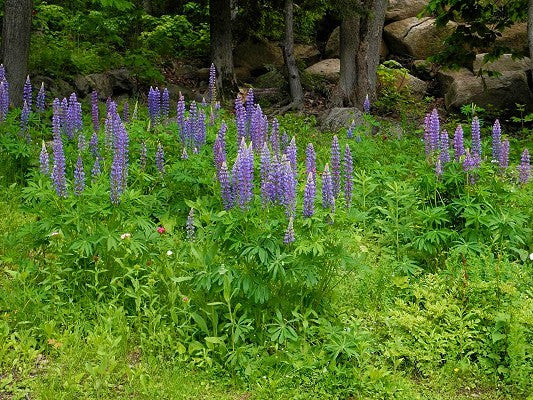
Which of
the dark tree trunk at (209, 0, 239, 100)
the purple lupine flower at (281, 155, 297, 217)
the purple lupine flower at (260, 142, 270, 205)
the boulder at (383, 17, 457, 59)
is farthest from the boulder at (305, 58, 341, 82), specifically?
the purple lupine flower at (281, 155, 297, 217)

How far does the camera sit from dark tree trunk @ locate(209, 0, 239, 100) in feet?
42.7

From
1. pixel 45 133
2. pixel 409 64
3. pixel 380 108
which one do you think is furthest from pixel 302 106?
pixel 45 133

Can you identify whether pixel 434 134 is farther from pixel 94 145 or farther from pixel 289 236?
pixel 94 145

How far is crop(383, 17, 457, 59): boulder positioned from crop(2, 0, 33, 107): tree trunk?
1138 centimetres

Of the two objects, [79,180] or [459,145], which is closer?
[79,180]

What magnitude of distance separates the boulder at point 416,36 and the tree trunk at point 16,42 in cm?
1138

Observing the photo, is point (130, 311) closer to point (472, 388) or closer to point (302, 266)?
point (302, 266)

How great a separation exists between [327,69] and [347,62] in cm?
319

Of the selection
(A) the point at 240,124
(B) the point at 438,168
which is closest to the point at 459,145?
(B) the point at 438,168

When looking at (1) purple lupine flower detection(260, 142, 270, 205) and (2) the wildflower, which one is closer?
(1) purple lupine flower detection(260, 142, 270, 205)

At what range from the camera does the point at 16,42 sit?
9.85 m

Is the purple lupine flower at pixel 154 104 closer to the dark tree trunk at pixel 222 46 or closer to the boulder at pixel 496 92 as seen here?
the dark tree trunk at pixel 222 46

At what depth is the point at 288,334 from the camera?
4.10m

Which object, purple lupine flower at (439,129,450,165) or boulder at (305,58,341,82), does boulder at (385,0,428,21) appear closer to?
boulder at (305,58,341,82)
